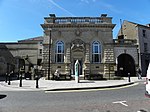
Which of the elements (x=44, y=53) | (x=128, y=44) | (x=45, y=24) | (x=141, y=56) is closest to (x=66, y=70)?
(x=44, y=53)

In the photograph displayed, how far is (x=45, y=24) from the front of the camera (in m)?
28.0

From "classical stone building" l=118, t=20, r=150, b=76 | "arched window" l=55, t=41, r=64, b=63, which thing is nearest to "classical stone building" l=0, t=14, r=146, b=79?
"arched window" l=55, t=41, r=64, b=63

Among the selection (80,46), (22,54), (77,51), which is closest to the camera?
(80,46)

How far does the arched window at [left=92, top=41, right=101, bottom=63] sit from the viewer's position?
2783 centimetres

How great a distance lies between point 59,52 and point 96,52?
250 inches

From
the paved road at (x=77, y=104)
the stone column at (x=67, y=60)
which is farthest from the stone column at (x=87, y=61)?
the paved road at (x=77, y=104)

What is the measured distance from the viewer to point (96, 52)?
27859 mm

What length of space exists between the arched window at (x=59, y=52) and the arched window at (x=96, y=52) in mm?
5327

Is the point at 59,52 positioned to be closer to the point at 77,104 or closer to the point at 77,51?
the point at 77,51

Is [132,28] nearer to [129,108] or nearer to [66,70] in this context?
[66,70]

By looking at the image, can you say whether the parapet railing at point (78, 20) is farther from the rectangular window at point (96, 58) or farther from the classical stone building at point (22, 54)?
→ the classical stone building at point (22, 54)

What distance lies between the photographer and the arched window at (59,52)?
27750mm

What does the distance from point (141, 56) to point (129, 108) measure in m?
26.4

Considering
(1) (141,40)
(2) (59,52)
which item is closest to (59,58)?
Result: (2) (59,52)
